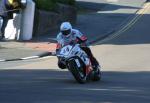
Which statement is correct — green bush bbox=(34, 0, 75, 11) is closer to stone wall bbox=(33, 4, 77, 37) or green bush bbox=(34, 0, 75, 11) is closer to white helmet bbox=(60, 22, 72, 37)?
stone wall bbox=(33, 4, 77, 37)

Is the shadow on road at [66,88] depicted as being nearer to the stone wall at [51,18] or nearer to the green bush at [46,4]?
the stone wall at [51,18]

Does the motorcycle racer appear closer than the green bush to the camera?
Yes

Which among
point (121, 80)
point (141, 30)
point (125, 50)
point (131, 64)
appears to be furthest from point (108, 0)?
point (121, 80)

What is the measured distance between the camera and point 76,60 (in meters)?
15.2

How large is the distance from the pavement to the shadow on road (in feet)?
14.3

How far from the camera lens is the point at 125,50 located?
79.9ft

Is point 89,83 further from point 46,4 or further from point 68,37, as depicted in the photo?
point 46,4

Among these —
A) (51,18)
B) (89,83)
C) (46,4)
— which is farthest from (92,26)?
(89,83)

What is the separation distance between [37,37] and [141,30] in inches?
261

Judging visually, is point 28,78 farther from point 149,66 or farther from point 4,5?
point 4,5

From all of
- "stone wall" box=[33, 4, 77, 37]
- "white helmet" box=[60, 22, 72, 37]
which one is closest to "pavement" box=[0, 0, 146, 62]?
"stone wall" box=[33, 4, 77, 37]

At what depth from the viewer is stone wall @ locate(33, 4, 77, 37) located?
88.1 ft

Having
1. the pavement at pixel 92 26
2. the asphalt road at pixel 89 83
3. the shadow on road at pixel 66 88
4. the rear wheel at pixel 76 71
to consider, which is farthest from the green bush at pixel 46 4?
the rear wheel at pixel 76 71

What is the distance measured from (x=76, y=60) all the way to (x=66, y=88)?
1.24 meters
